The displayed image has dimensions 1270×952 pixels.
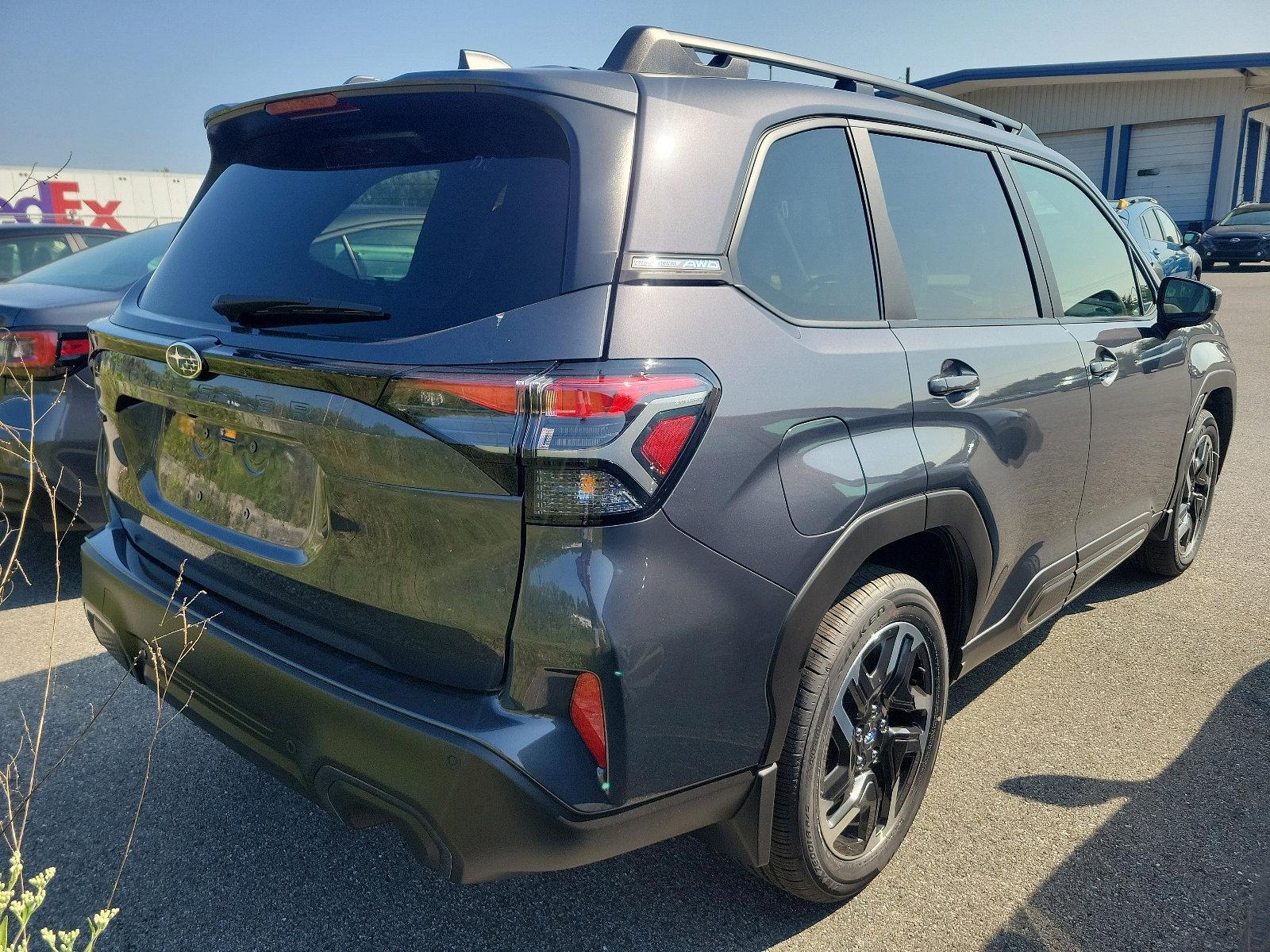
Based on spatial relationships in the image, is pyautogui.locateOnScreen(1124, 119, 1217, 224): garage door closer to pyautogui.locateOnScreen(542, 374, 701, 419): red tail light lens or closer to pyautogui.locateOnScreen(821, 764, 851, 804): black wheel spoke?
pyautogui.locateOnScreen(821, 764, 851, 804): black wheel spoke

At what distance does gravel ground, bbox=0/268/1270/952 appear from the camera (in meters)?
2.32

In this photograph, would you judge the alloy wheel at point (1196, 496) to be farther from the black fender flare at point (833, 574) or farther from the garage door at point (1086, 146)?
the garage door at point (1086, 146)

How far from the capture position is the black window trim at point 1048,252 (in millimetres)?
3074

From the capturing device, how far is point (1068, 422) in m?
2.93

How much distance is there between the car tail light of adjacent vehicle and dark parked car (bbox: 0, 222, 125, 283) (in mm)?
6761

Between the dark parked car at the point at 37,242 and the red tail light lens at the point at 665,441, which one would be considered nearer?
the red tail light lens at the point at 665,441

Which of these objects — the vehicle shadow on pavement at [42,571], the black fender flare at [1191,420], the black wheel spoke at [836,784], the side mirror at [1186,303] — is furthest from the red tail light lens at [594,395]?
the vehicle shadow on pavement at [42,571]

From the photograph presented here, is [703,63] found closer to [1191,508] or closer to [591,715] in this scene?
[591,715]

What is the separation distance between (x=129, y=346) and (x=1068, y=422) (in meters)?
2.51

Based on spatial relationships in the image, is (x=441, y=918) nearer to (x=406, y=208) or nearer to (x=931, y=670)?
(x=931, y=670)

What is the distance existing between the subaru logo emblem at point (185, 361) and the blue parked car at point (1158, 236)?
46.9ft

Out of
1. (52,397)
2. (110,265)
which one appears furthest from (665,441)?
(110,265)

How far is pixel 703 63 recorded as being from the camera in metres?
2.21

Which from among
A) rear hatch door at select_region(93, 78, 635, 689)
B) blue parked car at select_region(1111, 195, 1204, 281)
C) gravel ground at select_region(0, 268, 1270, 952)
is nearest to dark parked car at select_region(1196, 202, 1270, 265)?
A: blue parked car at select_region(1111, 195, 1204, 281)
